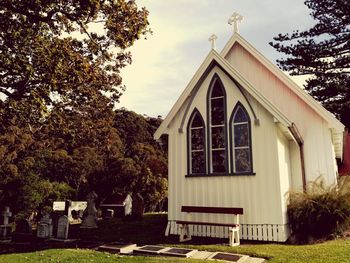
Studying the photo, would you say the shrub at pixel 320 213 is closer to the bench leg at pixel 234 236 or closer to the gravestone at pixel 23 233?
the bench leg at pixel 234 236

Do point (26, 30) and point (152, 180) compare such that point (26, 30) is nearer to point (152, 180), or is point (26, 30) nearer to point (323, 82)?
point (152, 180)

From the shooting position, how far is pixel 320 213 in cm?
1045

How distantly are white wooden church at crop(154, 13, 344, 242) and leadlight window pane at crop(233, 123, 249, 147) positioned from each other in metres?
0.03

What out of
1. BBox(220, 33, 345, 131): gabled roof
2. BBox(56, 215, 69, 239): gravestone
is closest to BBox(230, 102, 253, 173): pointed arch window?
BBox(220, 33, 345, 131): gabled roof

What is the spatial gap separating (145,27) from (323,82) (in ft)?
73.9

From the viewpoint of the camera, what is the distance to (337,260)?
25.8ft

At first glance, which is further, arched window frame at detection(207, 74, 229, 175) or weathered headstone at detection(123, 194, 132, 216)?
weathered headstone at detection(123, 194, 132, 216)

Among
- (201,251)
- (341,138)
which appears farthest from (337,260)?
(341,138)

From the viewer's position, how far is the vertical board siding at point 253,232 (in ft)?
34.8

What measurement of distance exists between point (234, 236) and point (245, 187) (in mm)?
1690

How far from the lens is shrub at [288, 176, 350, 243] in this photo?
10352mm

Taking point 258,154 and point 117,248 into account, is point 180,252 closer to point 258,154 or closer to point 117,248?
point 117,248

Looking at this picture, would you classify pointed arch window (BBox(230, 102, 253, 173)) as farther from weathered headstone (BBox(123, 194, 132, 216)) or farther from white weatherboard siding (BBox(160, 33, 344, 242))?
weathered headstone (BBox(123, 194, 132, 216))

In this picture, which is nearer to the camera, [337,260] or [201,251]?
[337,260]
